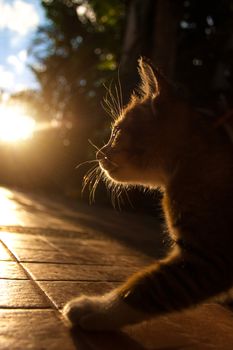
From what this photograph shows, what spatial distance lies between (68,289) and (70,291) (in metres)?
0.03

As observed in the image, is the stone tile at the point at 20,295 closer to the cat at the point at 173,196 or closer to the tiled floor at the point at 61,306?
the tiled floor at the point at 61,306

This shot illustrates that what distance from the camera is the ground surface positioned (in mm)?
1612

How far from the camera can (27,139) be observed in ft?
40.7

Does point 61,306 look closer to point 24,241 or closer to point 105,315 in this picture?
point 105,315

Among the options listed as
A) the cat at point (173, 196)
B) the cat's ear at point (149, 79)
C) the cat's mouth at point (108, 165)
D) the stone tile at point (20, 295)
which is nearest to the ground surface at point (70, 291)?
the stone tile at point (20, 295)

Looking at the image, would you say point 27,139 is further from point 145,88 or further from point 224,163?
point 224,163

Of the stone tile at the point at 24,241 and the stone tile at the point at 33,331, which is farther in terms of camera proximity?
the stone tile at the point at 24,241

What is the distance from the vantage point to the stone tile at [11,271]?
226 cm

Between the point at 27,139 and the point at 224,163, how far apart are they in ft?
35.4

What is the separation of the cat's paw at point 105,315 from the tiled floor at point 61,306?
4 centimetres

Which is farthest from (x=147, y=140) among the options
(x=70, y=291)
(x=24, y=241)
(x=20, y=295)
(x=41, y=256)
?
(x=24, y=241)

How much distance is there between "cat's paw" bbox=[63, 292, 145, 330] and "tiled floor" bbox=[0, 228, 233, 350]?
0.15 feet

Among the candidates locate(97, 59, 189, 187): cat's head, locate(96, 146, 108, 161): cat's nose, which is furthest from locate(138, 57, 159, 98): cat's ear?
locate(96, 146, 108, 161): cat's nose

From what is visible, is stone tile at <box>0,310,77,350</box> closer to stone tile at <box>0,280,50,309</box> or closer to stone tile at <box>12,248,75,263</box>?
stone tile at <box>0,280,50,309</box>
